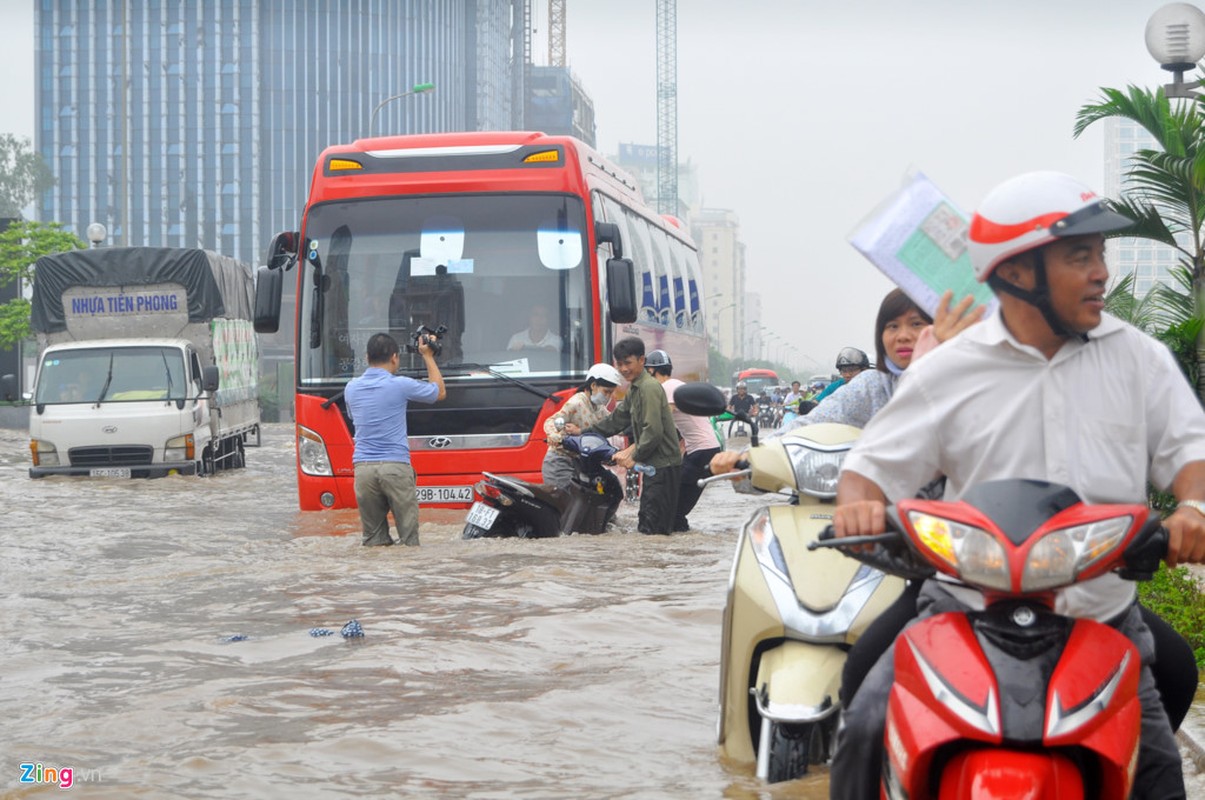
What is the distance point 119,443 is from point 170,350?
1.90 metres

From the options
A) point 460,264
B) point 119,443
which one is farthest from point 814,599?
point 119,443

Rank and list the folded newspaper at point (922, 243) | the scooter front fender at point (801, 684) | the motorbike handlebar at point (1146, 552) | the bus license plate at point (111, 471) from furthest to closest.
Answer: the bus license plate at point (111, 471), the scooter front fender at point (801, 684), the folded newspaper at point (922, 243), the motorbike handlebar at point (1146, 552)

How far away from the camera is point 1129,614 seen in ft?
10.8

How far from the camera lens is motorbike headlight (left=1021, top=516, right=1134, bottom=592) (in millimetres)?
2826

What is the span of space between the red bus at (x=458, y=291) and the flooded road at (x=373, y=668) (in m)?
0.85

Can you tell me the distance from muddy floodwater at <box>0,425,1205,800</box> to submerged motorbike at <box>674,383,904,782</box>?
0.48 feet

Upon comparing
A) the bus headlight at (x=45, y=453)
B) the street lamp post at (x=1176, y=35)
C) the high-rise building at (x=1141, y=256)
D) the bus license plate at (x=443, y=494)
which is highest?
the street lamp post at (x=1176, y=35)

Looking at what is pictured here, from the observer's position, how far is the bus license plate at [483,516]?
12266 millimetres

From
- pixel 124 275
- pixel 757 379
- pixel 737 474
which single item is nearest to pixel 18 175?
pixel 757 379

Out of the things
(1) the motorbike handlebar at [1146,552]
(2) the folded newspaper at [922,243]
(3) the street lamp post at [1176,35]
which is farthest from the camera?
(3) the street lamp post at [1176,35]

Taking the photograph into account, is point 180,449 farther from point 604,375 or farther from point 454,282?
point 604,375

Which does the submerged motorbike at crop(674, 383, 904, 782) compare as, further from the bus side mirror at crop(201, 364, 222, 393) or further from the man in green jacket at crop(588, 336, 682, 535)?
the bus side mirror at crop(201, 364, 222, 393)

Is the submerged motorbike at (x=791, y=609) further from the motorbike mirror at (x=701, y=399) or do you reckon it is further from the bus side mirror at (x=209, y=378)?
the bus side mirror at (x=209, y=378)

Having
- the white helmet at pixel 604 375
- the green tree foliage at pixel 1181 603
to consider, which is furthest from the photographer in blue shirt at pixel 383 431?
the green tree foliage at pixel 1181 603
